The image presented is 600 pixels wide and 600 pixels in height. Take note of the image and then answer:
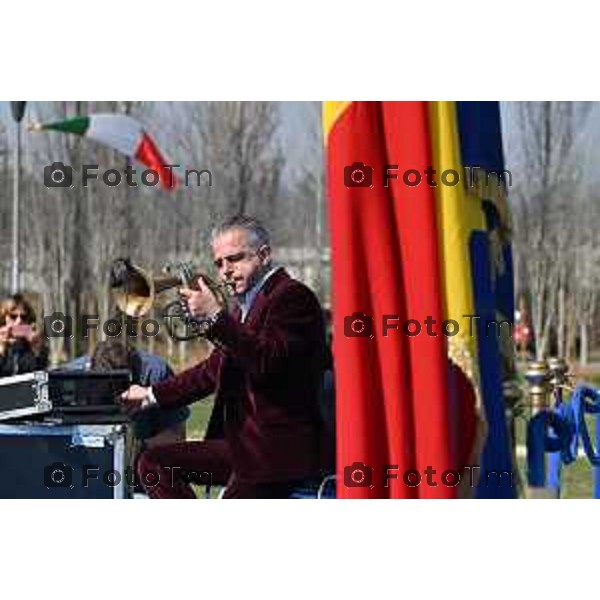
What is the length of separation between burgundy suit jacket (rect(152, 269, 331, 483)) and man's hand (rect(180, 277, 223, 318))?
5 cm

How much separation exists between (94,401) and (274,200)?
3.15ft

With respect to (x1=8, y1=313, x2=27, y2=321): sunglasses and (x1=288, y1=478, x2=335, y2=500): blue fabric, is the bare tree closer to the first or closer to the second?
(x1=288, y1=478, x2=335, y2=500): blue fabric

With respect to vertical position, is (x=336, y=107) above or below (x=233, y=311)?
above

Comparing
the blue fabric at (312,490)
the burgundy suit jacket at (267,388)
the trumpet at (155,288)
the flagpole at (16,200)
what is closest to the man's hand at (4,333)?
the flagpole at (16,200)

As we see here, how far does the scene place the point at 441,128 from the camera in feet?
28.9

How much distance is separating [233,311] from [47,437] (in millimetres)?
800

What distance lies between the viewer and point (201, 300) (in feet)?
29.0

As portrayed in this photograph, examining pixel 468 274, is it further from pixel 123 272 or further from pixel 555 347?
pixel 123 272

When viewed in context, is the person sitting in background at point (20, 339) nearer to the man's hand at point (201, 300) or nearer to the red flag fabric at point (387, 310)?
the man's hand at point (201, 300)

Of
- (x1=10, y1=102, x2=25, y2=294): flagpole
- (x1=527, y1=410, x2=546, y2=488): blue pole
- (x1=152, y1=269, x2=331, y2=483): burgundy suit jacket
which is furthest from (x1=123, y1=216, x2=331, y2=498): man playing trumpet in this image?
(x1=527, y1=410, x2=546, y2=488): blue pole

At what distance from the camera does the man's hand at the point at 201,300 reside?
8820mm

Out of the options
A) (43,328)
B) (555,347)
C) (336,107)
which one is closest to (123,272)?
(43,328)
